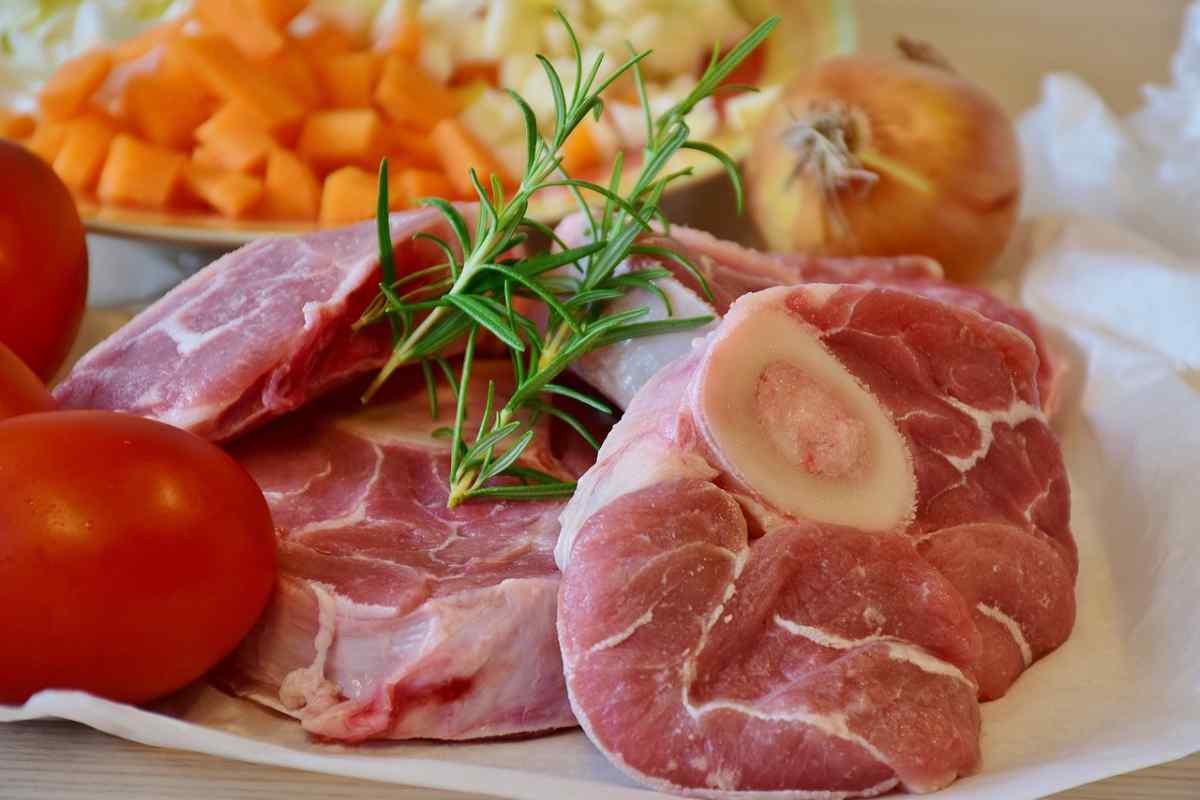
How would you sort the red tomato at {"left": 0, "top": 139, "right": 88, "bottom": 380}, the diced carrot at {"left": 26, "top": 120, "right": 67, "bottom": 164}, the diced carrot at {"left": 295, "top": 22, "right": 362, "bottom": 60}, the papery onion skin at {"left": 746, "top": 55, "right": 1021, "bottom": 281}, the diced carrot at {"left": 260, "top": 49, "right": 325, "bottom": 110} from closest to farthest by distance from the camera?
the red tomato at {"left": 0, "top": 139, "right": 88, "bottom": 380}
the papery onion skin at {"left": 746, "top": 55, "right": 1021, "bottom": 281}
the diced carrot at {"left": 26, "top": 120, "right": 67, "bottom": 164}
the diced carrot at {"left": 260, "top": 49, "right": 325, "bottom": 110}
the diced carrot at {"left": 295, "top": 22, "right": 362, "bottom": 60}

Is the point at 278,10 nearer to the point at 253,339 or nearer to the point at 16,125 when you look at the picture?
the point at 16,125

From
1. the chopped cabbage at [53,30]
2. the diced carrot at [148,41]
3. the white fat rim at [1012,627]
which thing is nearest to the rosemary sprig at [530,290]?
the white fat rim at [1012,627]

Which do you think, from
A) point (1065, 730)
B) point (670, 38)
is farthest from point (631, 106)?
point (1065, 730)

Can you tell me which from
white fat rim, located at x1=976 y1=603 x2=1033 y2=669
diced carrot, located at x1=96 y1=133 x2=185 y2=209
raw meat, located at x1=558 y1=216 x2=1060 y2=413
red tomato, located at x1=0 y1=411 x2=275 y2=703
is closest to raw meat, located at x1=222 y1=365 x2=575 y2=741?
red tomato, located at x1=0 y1=411 x2=275 y2=703

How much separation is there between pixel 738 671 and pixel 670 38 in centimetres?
203

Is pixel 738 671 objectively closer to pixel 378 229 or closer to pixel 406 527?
pixel 406 527

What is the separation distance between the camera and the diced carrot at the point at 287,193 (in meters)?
2.54

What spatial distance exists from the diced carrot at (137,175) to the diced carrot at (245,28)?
1.01 ft

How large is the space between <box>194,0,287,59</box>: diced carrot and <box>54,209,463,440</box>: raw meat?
3.41ft

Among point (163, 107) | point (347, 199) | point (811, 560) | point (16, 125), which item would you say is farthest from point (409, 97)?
point (811, 560)

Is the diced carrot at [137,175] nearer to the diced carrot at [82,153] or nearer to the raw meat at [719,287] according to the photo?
the diced carrot at [82,153]

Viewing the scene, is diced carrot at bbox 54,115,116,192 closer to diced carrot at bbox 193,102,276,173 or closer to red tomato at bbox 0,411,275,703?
diced carrot at bbox 193,102,276,173

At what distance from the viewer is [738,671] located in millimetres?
1246

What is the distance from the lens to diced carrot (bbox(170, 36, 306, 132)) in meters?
2.60
